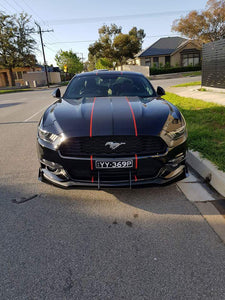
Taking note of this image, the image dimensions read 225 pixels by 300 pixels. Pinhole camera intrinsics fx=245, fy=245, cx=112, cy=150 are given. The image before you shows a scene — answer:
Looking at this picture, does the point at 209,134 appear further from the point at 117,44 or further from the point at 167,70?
the point at 117,44

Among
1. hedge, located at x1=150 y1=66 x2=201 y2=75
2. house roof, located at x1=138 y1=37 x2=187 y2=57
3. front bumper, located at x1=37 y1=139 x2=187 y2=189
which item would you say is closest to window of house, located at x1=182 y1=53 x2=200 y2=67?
house roof, located at x1=138 y1=37 x2=187 y2=57

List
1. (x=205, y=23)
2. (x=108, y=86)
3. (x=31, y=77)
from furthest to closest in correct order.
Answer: (x=31, y=77) → (x=205, y=23) → (x=108, y=86)

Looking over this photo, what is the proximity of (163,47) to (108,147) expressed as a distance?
50.0 m

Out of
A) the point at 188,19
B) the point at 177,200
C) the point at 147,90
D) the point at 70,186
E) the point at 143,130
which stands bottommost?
the point at 177,200

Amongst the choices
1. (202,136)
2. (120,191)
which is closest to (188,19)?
(202,136)

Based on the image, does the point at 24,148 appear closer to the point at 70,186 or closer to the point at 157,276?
the point at 70,186

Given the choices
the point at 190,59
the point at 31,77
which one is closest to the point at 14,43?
the point at 31,77

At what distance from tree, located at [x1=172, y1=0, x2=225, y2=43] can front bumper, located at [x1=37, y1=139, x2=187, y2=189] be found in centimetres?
3704

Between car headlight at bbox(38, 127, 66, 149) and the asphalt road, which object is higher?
car headlight at bbox(38, 127, 66, 149)

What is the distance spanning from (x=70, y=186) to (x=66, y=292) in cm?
119

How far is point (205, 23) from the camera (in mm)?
33844

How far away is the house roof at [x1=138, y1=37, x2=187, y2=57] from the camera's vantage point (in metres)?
46.3

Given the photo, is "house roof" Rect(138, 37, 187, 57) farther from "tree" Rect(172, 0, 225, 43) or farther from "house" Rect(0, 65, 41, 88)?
"house" Rect(0, 65, 41, 88)

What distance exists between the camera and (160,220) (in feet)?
8.63
